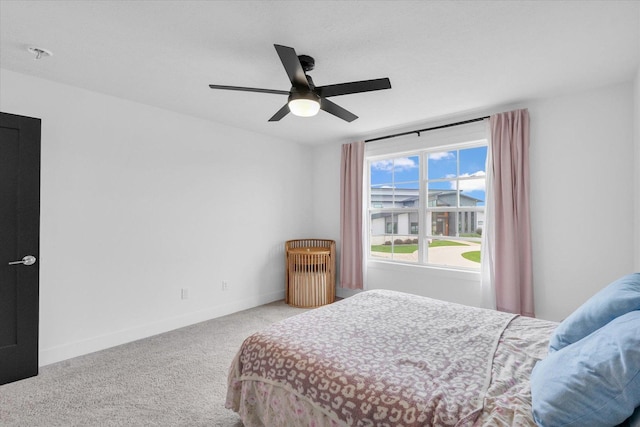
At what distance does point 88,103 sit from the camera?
2969 mm

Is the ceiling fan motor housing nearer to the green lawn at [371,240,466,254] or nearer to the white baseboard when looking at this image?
the green lawn at [371,240,466,254]

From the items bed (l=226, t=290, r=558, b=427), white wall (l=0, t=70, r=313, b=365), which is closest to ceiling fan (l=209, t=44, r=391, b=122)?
bed (l=226, t=290, r=558, b=427)

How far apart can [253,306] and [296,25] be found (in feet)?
11.8

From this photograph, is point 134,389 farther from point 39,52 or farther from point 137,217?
point 39,52

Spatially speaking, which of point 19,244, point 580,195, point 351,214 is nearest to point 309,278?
point 351,214

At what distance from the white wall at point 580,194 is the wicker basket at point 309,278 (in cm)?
250

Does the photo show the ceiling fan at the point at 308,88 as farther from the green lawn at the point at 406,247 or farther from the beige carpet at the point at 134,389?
the green lawn at the point at 406,247

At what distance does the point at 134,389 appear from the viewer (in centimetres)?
232

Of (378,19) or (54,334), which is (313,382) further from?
(54,334)

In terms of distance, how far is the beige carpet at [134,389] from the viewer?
2006 millimetres

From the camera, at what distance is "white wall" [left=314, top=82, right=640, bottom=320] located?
2.83 metres

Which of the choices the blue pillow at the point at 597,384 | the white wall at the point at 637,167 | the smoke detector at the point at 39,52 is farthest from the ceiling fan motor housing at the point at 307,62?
the white wall at the point at 637,167

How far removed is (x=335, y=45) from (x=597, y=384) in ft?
7.33

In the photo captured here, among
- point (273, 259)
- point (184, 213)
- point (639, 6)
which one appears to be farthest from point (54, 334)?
point (639, 6)
